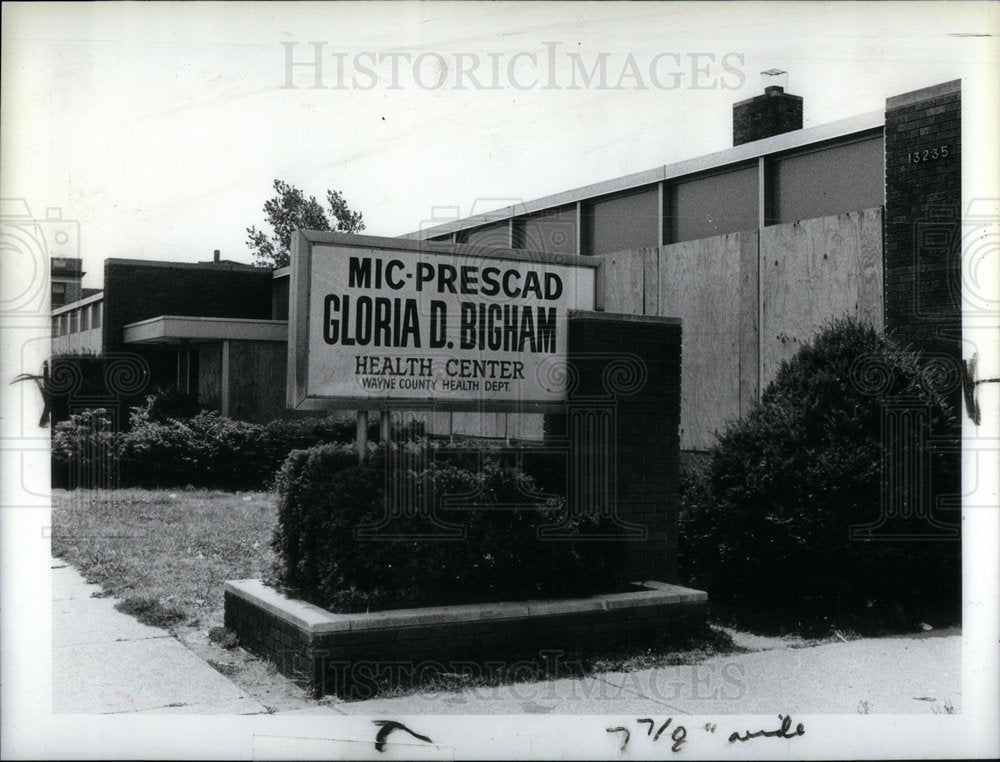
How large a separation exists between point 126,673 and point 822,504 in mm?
5003

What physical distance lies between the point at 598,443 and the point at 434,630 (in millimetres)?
2072

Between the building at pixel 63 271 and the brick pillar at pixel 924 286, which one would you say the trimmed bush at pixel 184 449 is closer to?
the building at pixel 63 271

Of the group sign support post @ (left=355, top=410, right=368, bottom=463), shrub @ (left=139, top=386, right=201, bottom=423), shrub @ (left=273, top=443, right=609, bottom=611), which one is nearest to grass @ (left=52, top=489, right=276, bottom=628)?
shrub @ (left=273, top=443, right=609, bottom=611)

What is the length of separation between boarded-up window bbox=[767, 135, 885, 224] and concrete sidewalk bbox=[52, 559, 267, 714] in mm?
6755

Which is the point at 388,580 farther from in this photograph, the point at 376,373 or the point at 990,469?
the point at 990,469

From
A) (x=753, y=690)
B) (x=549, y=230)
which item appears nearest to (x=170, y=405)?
(x=549, y=230)

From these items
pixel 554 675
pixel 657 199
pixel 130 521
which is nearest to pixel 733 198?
pixel 657 199

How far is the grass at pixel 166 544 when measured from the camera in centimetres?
847

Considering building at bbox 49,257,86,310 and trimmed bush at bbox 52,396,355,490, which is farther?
trimmed bush at bbox 52,396,355,490

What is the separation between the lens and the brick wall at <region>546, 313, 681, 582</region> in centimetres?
748

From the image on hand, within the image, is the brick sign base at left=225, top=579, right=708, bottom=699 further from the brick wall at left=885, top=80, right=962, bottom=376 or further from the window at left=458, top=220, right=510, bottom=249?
the window at left=458, top=220, right=510, bottom=249

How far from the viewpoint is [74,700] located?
19.0ft

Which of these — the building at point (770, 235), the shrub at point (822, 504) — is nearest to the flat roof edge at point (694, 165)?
the building at point (770, 235)

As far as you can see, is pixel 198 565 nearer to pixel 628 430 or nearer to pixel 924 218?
pixel 628 430
